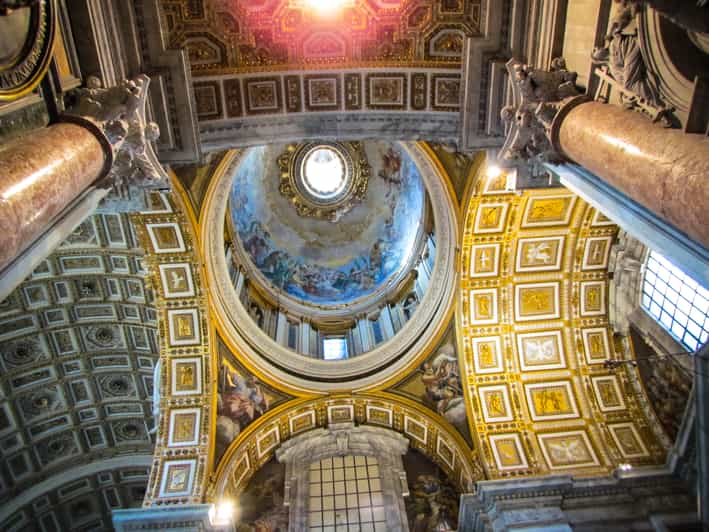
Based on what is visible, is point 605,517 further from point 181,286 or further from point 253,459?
point 181,286

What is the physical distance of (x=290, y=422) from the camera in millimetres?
15867

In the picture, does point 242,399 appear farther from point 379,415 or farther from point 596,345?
point 596,345

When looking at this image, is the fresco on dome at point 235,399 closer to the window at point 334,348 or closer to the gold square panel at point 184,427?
the gold square panel at point 184,427

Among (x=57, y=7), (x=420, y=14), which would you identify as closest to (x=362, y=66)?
(x=420, y=14)

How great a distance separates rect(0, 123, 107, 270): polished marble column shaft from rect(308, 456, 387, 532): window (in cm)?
1127

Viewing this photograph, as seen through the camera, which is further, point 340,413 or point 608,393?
point 340,413

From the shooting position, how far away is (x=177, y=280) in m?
14.0

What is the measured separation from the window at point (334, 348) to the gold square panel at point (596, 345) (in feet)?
26.6

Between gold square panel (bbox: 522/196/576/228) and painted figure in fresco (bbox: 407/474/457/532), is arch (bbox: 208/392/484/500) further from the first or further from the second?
gold square panel (bbox: 522/196/576/228)

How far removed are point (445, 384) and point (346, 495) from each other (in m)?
4.20

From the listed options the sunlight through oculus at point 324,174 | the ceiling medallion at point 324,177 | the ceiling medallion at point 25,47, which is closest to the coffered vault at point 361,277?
the ceiling medallion at point 25,47

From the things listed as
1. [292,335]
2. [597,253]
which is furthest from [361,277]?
[597,253]

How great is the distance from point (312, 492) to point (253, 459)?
1916mm

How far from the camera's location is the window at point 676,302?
42.2 ft
